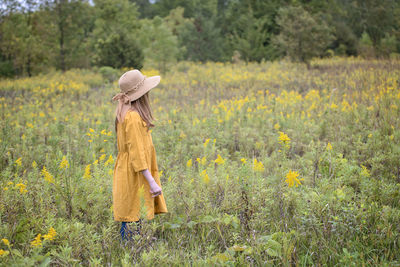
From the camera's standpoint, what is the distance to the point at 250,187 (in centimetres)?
310

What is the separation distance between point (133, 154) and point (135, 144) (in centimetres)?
9

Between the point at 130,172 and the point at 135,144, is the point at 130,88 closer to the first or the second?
the point at 135,144

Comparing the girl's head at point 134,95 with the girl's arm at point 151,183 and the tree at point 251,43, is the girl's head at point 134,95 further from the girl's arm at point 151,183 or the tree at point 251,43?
the tree at point 251,43

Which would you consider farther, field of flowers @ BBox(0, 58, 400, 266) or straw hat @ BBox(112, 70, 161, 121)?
straw hat @ BBox(112, 70, 161, 121)

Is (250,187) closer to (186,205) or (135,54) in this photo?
(186,205)

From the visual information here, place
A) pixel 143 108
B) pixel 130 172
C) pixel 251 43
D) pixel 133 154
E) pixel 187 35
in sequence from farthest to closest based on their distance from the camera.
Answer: pixel 187 35
pixel 251 43
pixel 143 108
pixel 130 172
pixel 133 154

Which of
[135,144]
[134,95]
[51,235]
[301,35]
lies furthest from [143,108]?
[301,35]

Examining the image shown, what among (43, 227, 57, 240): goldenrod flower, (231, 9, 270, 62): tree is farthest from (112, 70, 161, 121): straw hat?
(231, 9, 270, 62): tree

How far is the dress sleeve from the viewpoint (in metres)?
2.44

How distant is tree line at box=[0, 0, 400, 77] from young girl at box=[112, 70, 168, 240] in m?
11.0

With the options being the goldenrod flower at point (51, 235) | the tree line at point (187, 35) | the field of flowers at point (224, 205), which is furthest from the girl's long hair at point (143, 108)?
the tree line at point (187, 35)

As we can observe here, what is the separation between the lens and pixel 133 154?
2.46 m

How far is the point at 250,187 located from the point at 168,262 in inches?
45.2

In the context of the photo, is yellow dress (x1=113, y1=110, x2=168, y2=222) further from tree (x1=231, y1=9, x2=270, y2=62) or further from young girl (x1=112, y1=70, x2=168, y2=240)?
tree (x1=231, y1=9, x2=270, y2=62)
